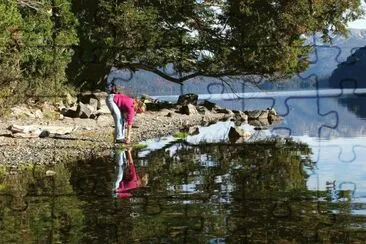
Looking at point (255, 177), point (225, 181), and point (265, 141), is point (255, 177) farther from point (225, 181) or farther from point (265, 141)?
point (265, 141)

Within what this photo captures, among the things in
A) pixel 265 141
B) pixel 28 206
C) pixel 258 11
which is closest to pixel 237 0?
pixel 258 11

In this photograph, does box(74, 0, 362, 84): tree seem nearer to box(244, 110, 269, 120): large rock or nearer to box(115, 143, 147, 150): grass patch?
box(244, 110, 269, 120): large rock

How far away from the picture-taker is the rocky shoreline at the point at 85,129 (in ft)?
53.6

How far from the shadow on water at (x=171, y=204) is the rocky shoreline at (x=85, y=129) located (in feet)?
4.99

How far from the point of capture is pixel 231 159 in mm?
16359

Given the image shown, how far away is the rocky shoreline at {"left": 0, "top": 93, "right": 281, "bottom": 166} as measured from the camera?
1634cm

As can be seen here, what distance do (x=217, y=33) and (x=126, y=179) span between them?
102 feet

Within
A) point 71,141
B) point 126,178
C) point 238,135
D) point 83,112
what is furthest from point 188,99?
point 126,178

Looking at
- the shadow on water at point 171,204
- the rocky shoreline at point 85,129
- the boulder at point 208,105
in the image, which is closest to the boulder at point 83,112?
the rocky shoreline at point 85,129

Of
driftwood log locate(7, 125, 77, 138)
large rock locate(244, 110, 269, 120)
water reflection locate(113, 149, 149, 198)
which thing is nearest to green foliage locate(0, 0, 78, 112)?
driftwood log locate(7, 125, 77, 138)

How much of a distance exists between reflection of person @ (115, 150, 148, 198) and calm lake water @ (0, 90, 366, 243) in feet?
0.07

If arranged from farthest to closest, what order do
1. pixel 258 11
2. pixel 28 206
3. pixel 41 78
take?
pixel 258 11 → pixel 41 78 → pixel 28 206

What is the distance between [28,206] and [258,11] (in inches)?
1251

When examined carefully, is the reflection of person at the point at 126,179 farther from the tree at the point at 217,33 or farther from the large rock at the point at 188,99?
the large rock at the point at 188,99
